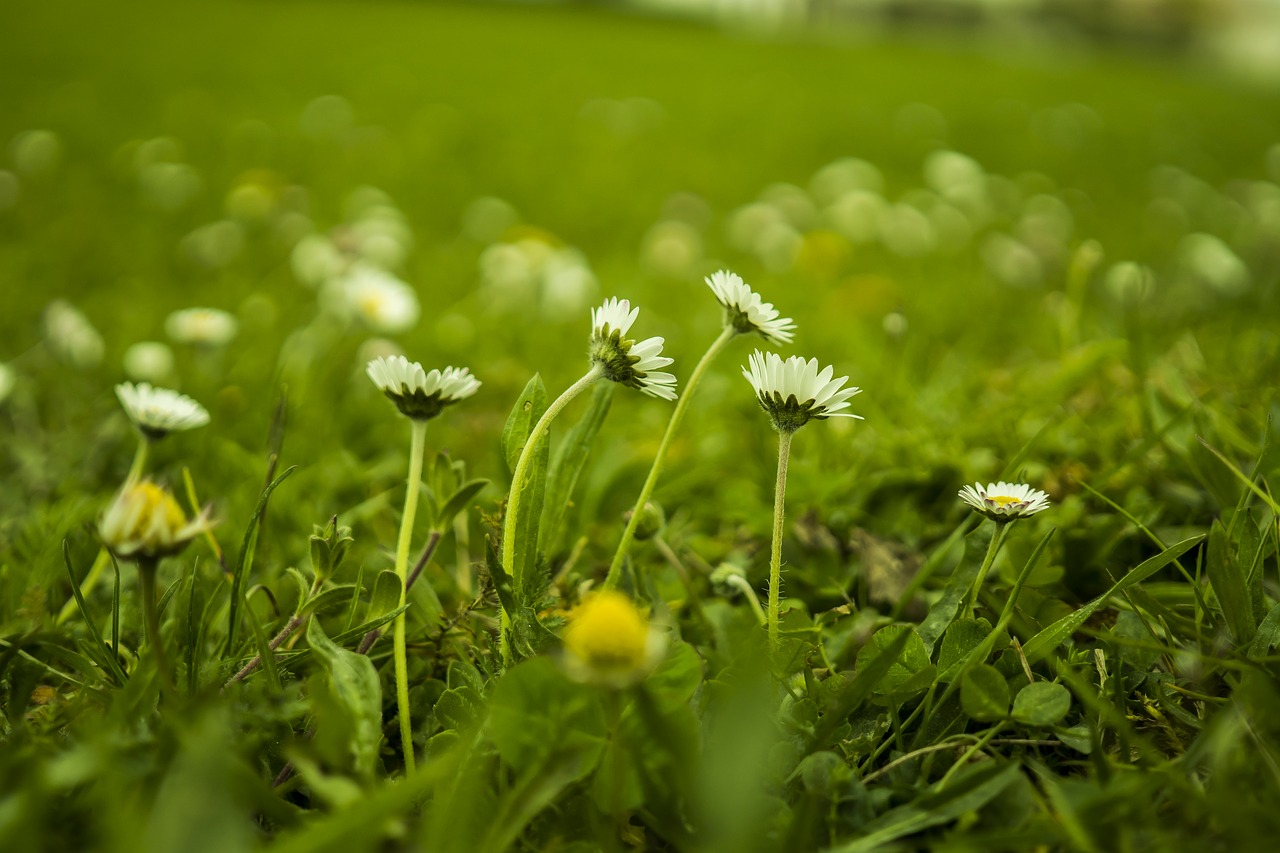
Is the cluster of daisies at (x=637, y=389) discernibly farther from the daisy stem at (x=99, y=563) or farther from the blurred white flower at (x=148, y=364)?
the blurred white flower at (x=148, y=364)

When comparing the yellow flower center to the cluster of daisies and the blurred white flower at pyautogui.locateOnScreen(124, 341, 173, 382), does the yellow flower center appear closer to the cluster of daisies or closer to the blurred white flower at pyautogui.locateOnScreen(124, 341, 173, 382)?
the cluster of daisies

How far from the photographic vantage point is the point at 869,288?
254 cm

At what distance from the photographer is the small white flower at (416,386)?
85cm

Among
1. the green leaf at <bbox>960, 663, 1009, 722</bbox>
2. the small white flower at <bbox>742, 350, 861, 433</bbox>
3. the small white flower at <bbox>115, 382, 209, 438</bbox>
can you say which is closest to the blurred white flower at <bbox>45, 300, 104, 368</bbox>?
the small white flower at <bbox>115, 382, 209, 438</bbox>

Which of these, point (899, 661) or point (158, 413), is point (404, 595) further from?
point (899, 661)

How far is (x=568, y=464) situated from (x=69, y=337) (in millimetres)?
1274

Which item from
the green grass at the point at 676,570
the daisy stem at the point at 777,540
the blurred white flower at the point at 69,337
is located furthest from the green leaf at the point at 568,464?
the blurred white flower at the point at 69,337

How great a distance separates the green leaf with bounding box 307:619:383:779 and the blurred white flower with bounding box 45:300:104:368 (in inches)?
50.7

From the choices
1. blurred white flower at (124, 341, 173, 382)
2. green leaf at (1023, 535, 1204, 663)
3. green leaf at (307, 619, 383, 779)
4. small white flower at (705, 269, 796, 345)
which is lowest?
blurred white flower at (124, 341, 173, 382)

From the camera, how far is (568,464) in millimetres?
1052

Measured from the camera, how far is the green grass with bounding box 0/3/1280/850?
716mm

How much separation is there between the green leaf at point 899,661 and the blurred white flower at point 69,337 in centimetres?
166

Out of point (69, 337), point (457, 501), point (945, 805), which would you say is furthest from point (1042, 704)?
point (69, 337)

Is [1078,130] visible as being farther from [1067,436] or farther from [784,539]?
[784,539]
